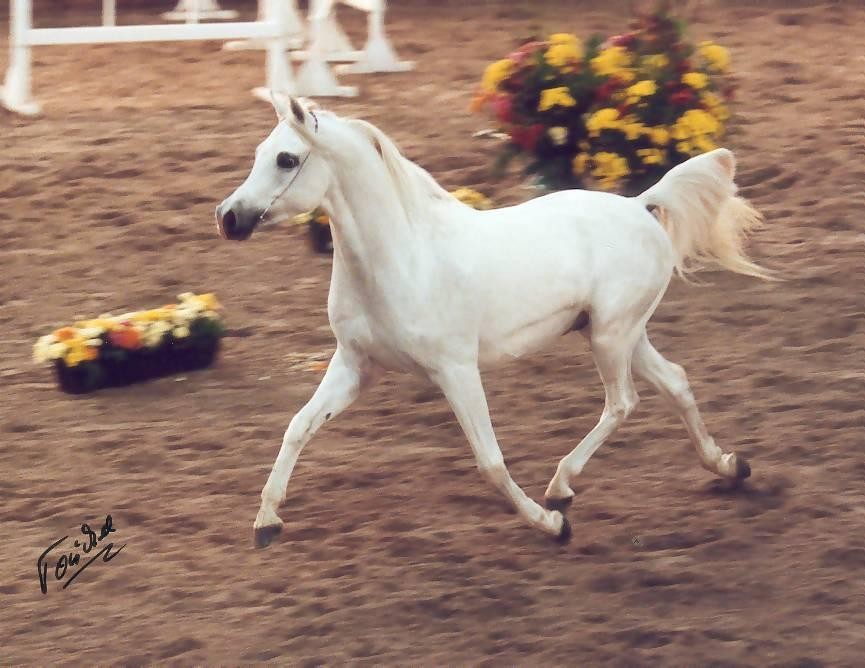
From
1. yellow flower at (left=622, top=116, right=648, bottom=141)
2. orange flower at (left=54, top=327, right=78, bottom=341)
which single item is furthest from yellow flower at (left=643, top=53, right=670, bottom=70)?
orange flower at (left=54, top=327, right=78, bottom=341)

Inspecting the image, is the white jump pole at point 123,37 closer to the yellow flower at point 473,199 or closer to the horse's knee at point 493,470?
the yellow flower at point 473,199

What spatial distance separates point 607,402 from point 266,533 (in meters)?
1.10

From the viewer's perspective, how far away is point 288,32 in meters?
8.55

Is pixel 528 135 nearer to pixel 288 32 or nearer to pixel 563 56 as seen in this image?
pixel 563 56

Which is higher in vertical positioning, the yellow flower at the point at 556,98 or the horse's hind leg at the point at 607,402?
the yellow flower at the point at 556,98

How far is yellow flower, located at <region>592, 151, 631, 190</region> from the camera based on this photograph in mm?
6688

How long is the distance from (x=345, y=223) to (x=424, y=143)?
3.86 metres

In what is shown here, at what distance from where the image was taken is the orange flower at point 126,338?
6.12 metres

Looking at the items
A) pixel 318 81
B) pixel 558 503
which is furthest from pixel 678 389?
pixel 318 81

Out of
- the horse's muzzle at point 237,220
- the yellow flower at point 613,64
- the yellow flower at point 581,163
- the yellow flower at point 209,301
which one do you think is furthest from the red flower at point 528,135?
the horse's muzzle at point 237,220

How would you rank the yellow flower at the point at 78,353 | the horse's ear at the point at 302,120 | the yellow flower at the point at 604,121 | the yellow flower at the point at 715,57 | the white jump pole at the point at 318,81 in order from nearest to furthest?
the horse's ear at the point at 302,120
the yellow flower at the point at 78,353
the yellow flower at the point at 604,121
the yellow flower at the point at 715,57
the white jump pole at the point at 318,81

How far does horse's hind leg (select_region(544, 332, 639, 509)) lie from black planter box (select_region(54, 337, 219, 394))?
1901 mm
